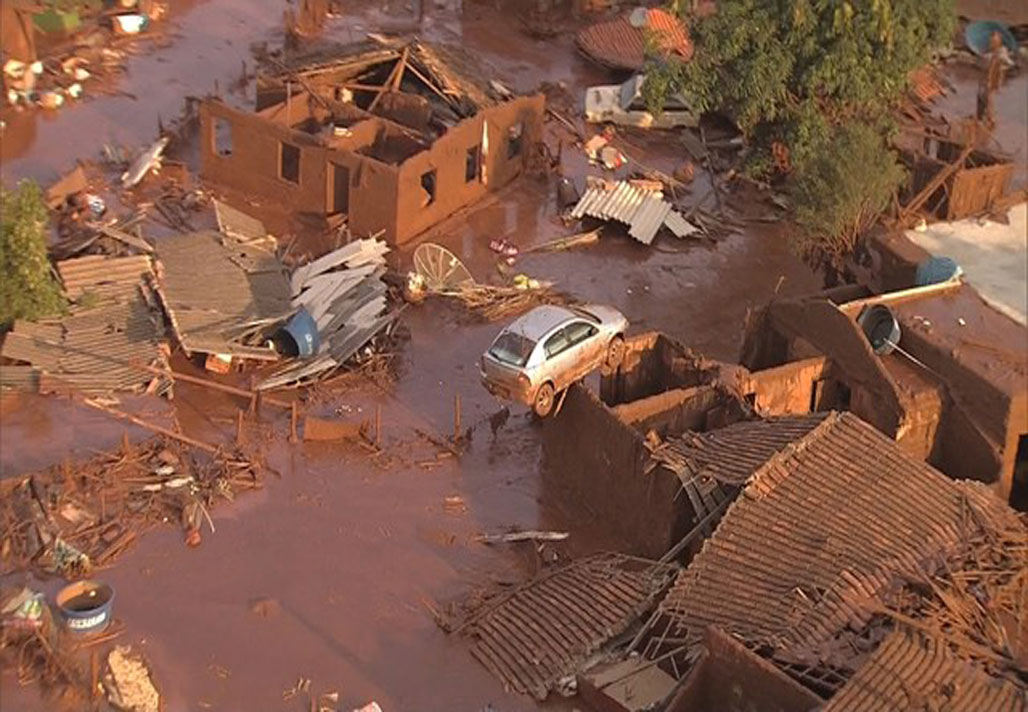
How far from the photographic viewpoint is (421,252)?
29.9 meters

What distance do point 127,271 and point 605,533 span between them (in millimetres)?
10275

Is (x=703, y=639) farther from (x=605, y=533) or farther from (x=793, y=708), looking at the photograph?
(x=605, y=533)

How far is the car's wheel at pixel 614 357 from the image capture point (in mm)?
24547

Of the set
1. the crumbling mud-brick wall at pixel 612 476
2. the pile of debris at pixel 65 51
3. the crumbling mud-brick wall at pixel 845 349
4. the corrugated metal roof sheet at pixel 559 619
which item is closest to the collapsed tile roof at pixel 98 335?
the crumbling mud-brick wall at pixel 612 476

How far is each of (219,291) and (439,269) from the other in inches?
168

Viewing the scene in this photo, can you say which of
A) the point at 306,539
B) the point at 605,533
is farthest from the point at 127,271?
the point at 605,533

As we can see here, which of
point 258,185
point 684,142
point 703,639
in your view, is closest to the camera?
point 703,639

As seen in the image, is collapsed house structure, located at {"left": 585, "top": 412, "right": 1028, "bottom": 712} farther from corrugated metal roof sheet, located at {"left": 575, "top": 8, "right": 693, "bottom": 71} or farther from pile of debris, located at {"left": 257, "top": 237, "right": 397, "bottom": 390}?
corrugated metal roof sheet, located at {"left": 575, "top": 8, "right": 693, "bottom": 71}

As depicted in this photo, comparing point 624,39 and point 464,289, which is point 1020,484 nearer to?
point 464,289

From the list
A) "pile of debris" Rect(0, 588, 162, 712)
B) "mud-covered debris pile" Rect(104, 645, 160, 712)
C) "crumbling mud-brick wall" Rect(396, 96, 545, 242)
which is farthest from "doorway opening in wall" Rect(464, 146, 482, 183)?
"mud-covered debris pile" Rect(104, 645, 160, 712)

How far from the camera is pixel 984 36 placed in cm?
4541

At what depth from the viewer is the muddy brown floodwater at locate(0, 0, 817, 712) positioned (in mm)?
20297

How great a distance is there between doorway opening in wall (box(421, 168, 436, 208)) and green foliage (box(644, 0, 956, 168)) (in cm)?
533

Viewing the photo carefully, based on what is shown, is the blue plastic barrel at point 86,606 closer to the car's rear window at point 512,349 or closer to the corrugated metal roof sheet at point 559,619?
the corrugated metal roof sheet at point 559,619
